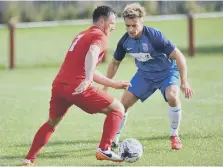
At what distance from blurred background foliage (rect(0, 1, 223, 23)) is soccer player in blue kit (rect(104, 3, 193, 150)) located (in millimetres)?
26201

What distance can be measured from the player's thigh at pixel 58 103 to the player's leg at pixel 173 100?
69.0 inches

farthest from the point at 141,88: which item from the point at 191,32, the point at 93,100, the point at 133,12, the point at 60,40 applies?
the point at 60,40

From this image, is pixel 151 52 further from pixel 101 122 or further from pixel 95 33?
pixel 101 122

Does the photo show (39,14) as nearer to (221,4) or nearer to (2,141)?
(221,4)

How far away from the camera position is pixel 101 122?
A: 1266 cm

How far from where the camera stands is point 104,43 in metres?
8.55

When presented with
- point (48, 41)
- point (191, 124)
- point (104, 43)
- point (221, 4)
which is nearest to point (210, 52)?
point (48, 41)

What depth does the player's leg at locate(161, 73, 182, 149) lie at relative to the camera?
9.98 meters

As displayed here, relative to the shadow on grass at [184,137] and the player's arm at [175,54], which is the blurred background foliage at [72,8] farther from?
the player's arm at [175,54]

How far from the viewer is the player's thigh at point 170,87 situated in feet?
32.8

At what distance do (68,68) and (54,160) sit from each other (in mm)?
1264

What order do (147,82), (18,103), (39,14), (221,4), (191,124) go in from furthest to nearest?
(39,14) < (221,4) < (18,103) < (191,124) < (147,82)

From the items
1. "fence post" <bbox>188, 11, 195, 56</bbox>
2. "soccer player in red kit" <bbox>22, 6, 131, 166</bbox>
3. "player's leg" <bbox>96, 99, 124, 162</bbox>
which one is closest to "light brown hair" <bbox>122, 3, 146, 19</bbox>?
"soccer player in red kit" <bbox>22, 6, 131, 166</bbox>

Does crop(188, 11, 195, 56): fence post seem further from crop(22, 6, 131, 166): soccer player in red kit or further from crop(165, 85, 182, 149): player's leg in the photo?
crop(22, 6, 131, 166): soccer player in red kit
